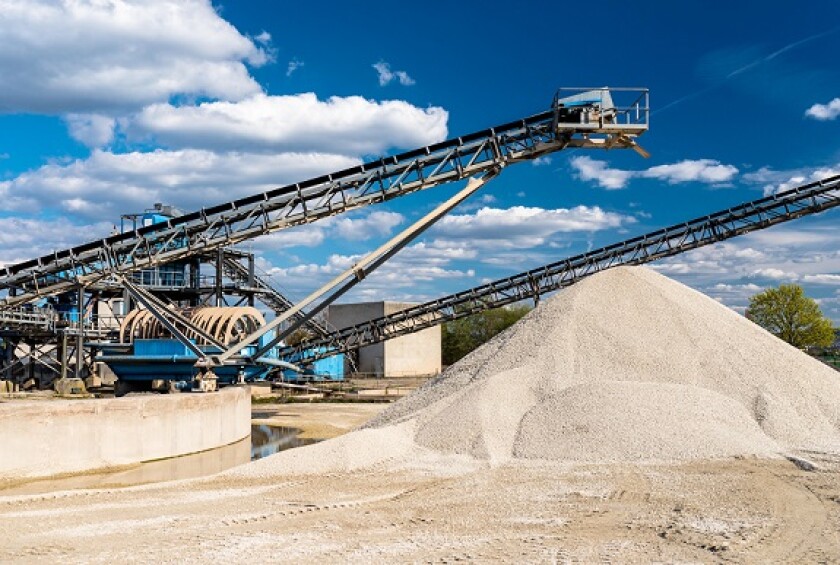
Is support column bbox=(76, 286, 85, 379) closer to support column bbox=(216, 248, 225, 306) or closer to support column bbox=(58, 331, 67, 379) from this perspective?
support column bbox=(58, 331, 67, 379)

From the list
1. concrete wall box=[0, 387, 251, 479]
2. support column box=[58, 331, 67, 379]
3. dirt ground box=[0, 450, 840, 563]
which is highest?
support column box=[58, 331, 67, 379]

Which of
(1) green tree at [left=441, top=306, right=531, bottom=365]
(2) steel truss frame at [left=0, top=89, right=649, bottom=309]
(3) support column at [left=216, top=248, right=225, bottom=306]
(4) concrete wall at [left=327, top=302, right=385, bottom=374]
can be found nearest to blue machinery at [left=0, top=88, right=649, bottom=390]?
(2) steel truss frame at [left=0, top=89, right=649, bottom=309]

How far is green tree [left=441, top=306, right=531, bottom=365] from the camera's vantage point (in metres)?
56.7

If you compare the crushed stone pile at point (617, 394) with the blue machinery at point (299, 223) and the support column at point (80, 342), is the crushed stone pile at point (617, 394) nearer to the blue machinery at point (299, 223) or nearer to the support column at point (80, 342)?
the blue machinery at point (299, 223)

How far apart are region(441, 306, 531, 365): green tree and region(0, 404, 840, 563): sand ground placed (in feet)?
143

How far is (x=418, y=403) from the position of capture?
17.1 meters

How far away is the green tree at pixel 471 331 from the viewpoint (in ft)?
186

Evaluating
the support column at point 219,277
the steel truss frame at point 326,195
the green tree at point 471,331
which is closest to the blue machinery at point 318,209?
the steel truss frame at point 326,195

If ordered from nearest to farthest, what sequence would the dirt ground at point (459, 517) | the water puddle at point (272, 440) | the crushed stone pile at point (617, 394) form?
the dirt ground at point (459, 517), the crushed stone pile at point (617, 394), the water puddle at point (272, 440)

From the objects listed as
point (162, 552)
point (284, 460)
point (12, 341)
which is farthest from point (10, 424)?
point (12, 341)

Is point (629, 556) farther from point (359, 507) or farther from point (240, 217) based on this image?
point (240, 217)

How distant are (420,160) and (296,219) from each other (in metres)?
3.78

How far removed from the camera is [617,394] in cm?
1439

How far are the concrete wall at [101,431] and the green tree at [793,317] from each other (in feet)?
129
